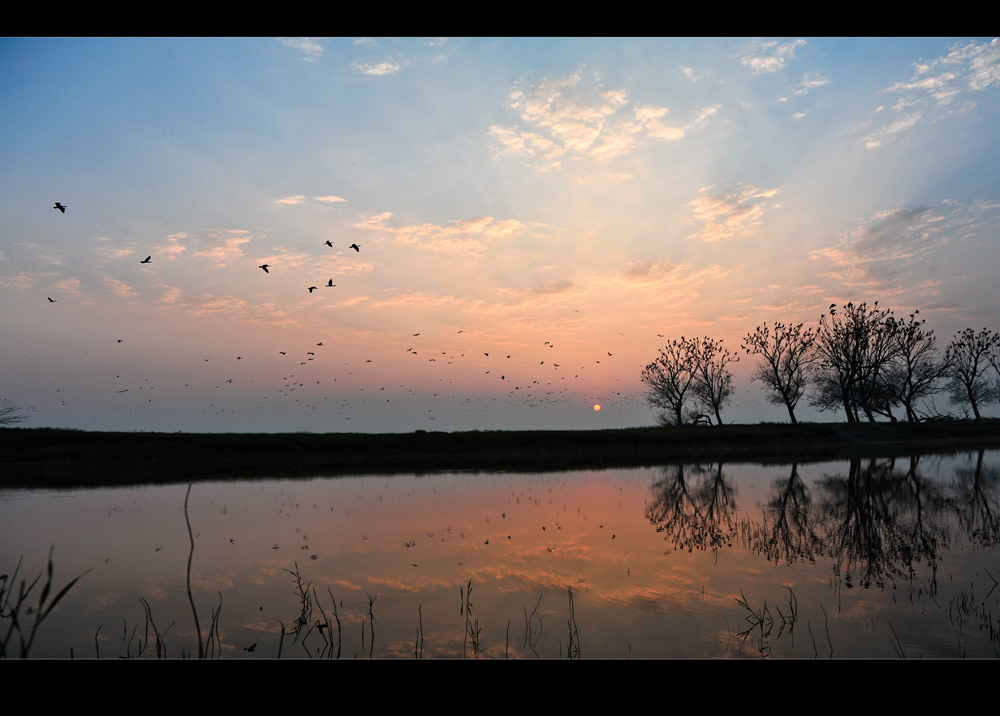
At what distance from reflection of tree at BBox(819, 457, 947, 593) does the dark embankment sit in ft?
59.3

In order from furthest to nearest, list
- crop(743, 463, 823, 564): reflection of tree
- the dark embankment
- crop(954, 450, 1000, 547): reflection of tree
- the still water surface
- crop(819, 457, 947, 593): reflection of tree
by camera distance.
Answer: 1. the dark embankment
2. crop(954, 450, 1000, 547): reflection of tree
3. crop(743, 463, 823, 564): reflection of tree
4. crop(819, 457, 947, 593): reflection of tree
5. the still water surface

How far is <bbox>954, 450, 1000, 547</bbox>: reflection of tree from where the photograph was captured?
16.0m

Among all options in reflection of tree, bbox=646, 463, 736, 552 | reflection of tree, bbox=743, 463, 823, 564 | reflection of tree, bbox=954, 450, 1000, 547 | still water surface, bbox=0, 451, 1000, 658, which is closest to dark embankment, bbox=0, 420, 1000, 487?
reflection of tree, bbox=646, 463, 736, 552

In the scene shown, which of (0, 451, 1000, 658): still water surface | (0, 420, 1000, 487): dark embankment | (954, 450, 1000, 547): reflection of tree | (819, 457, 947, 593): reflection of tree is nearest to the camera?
(0, 451, 1000, 658): still water surface

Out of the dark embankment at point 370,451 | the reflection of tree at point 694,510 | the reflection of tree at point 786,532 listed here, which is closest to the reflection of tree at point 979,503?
the reflection of tree at point 786,532

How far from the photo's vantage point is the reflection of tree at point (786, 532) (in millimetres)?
14312

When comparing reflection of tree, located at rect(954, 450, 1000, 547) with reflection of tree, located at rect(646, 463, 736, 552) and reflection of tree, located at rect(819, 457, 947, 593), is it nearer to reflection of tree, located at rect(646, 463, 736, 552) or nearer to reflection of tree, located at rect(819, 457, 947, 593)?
reflection of tree, located at rect(819, 457, 947, 593)

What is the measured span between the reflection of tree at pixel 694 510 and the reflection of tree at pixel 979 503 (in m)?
6.65

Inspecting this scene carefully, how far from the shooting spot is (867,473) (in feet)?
109

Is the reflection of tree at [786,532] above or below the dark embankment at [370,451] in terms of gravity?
below

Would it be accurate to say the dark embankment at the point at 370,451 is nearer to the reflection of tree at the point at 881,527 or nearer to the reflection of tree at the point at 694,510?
the reflection of tree at the point at 694,510

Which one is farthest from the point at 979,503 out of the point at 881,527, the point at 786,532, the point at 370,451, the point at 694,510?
the point at 370,451

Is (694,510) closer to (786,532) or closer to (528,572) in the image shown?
(786,532)
